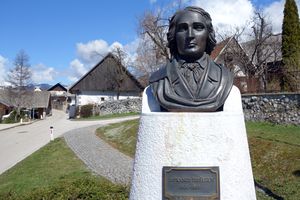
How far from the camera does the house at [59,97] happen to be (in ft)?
255

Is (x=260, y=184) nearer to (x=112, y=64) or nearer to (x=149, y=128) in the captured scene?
(x=149, y=128)

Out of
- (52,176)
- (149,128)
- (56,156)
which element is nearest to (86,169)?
(52,176)

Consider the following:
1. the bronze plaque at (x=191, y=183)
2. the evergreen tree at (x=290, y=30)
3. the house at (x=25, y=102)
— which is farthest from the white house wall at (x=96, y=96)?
the bronze plaque at (x=191, y=183)

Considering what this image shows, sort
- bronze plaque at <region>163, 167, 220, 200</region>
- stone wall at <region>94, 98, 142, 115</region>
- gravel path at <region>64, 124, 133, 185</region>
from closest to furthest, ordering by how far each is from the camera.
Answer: bronze plaque at <region>163, 167, 220, 200</region> < gravel path at <region>64, 124, 133, 185</region> < stone wall at <region>94, 98, 142, 115</region>

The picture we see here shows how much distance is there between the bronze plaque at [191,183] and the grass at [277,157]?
325 centimetres

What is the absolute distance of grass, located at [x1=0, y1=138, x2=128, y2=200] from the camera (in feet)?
20.1

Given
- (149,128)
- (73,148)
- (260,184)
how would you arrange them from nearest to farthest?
(149,128)
(260,184)
(73,148)

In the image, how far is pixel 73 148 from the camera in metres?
15.0

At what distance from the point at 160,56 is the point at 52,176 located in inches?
938

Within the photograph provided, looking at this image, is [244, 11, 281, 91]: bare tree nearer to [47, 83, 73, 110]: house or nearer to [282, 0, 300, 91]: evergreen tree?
[282, 0, 300, 91]: evergreen tree

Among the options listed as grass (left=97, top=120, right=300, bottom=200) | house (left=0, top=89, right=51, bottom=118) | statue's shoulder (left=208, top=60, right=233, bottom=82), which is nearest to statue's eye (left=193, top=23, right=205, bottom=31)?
statue's shoulder (left=208, top=60, right=233, bottom=82)

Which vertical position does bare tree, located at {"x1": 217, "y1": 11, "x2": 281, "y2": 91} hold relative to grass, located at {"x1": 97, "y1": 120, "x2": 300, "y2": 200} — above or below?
above

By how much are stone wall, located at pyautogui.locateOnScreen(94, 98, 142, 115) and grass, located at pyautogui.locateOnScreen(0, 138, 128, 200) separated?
1598 cm

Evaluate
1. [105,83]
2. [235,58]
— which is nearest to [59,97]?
[105,83]
